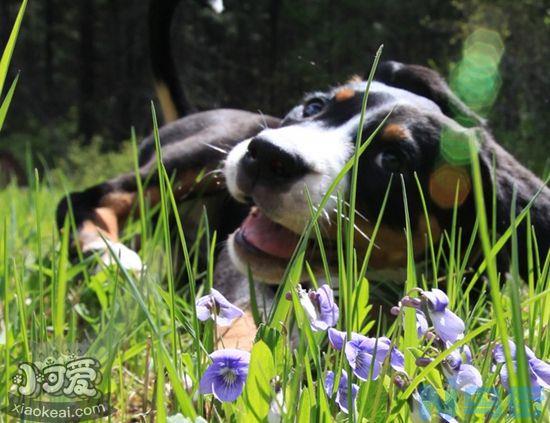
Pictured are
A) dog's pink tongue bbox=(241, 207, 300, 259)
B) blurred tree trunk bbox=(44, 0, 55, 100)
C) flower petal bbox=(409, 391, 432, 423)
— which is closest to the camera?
flower petal bbox=(409, 391, 432, 423)

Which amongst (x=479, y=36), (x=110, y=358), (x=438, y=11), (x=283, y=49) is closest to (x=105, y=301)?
(x=110, y=358)

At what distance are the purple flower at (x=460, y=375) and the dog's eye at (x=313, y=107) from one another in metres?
2.00

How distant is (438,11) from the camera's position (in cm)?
A: 1584

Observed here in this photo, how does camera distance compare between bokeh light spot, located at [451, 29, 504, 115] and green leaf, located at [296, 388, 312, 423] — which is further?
bokeh light spot, located at [451, 29, 504, 115]

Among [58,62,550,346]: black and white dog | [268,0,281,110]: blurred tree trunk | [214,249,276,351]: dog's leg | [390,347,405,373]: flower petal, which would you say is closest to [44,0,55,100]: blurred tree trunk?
[268,0,281,110]: blurred tree trunk

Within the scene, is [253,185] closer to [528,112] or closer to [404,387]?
[404,387]

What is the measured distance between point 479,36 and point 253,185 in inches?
213

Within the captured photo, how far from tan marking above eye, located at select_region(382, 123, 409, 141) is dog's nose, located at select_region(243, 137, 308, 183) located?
38cm

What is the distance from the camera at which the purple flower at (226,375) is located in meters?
0.77

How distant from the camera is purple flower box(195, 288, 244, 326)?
36.0 inches

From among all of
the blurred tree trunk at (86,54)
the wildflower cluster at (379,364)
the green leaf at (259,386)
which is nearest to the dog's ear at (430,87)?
the wildflower cluster at (379,364)

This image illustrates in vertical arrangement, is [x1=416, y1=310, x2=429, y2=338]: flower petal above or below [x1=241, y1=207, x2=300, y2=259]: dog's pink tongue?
above

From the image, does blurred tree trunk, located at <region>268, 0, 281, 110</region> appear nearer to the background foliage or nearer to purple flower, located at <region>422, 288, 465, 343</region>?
the background foliage

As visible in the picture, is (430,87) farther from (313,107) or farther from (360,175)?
(360,175)
